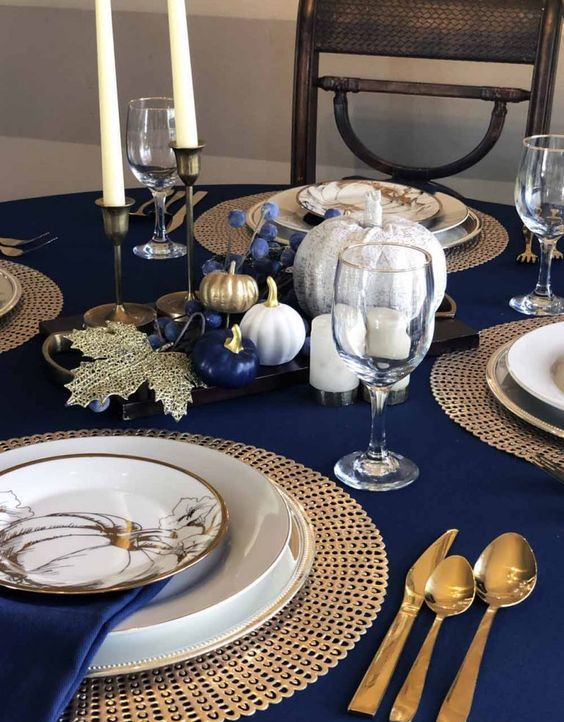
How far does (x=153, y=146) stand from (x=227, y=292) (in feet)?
1.21

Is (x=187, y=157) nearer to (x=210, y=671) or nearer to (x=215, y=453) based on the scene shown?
(x=215, y=453)

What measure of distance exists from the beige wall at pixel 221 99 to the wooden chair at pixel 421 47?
22.1 inches

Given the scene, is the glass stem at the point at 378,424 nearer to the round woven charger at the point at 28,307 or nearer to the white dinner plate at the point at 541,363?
the white dinner plate at the point at 541,363

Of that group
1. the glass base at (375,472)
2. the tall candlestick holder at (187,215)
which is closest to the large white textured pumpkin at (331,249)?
the tall candlestick holder at (187,215)

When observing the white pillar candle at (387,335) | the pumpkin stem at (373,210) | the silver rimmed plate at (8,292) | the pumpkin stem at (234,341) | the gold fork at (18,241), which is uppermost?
the pumpkin stem at (373,210)

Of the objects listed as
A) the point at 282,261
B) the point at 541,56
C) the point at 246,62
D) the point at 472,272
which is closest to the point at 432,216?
the point at 472,272

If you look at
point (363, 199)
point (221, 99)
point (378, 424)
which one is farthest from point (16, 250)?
point (221, 99)

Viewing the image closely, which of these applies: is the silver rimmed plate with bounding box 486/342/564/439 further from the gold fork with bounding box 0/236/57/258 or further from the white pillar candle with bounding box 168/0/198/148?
the gold fork with bounding box 0/236/57/258

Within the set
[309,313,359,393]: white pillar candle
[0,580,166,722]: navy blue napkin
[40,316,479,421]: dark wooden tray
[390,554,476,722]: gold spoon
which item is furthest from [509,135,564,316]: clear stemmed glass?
[0,580,166,722]: navy blue napkin

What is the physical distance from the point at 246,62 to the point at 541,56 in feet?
3.16

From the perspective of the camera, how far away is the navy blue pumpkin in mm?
864

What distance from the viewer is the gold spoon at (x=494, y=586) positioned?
0.55m

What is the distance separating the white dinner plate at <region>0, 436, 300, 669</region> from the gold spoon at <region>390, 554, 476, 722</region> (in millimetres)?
94

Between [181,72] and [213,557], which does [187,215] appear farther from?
[213,557]
